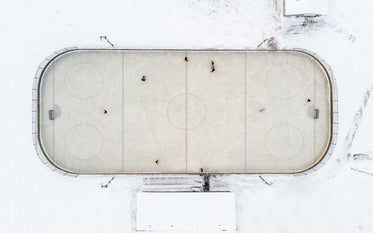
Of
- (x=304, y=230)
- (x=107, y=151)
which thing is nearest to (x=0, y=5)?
(x=107, y=151)

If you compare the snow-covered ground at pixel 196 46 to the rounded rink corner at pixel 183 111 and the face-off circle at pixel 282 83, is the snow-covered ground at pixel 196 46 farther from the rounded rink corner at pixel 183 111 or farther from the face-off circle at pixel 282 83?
the face-off circle at pixel 282 83

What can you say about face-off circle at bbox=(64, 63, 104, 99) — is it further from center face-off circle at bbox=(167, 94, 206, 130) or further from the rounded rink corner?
center face-off circle at bbox=(167, 94, 206, 130)

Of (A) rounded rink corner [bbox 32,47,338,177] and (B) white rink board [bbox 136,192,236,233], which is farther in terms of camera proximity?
(A) rounded rink corner [bbox 32,47,338,177]

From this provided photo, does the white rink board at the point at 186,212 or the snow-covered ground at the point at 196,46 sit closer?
the white rink board at the point at 186,212

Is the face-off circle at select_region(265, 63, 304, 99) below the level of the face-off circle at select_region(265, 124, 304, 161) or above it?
above

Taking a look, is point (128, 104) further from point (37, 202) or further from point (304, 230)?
point (304, 230)

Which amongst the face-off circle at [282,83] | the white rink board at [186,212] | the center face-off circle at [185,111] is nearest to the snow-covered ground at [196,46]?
the white rink board at [186,212]

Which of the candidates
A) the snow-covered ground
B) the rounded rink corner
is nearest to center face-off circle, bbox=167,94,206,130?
the rounded rink corner
